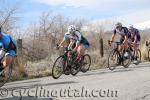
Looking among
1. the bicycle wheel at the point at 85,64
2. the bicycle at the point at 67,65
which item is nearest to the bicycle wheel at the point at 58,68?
the bicycle at the point at 67,65

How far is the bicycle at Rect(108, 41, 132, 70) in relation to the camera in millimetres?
18609

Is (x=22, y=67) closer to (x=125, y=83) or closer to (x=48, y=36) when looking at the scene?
(x=125, y=83)

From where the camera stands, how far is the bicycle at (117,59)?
61.1 feet

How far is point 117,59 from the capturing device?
18.9 m

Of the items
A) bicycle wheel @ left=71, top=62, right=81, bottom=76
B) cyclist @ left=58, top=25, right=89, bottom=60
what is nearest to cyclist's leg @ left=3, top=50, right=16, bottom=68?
cyclist @ left=58, top=25, right=89, bottom=60

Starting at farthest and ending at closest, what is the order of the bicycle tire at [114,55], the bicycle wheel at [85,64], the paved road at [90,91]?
the bicycle tire at [114,55], the bicycle wheel at [85,64], the paved road at [90,91]

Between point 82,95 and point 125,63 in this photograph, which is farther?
point 125,63

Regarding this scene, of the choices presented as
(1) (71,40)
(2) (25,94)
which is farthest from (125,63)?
(2) (25,94)

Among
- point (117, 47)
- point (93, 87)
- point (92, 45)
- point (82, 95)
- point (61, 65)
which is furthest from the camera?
point (92, 45)

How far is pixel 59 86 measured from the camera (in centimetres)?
1272

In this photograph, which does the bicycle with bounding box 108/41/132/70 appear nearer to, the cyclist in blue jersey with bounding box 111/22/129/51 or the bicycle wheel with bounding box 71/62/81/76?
the cyclist in blue jersey with bounding box 111/22/129/51

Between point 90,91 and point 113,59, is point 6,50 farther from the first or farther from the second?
point 113,59

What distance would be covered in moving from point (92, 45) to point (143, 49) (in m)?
14.6

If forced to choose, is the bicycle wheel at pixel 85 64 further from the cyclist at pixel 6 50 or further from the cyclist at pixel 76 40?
the cyclist at pixel 6 50
